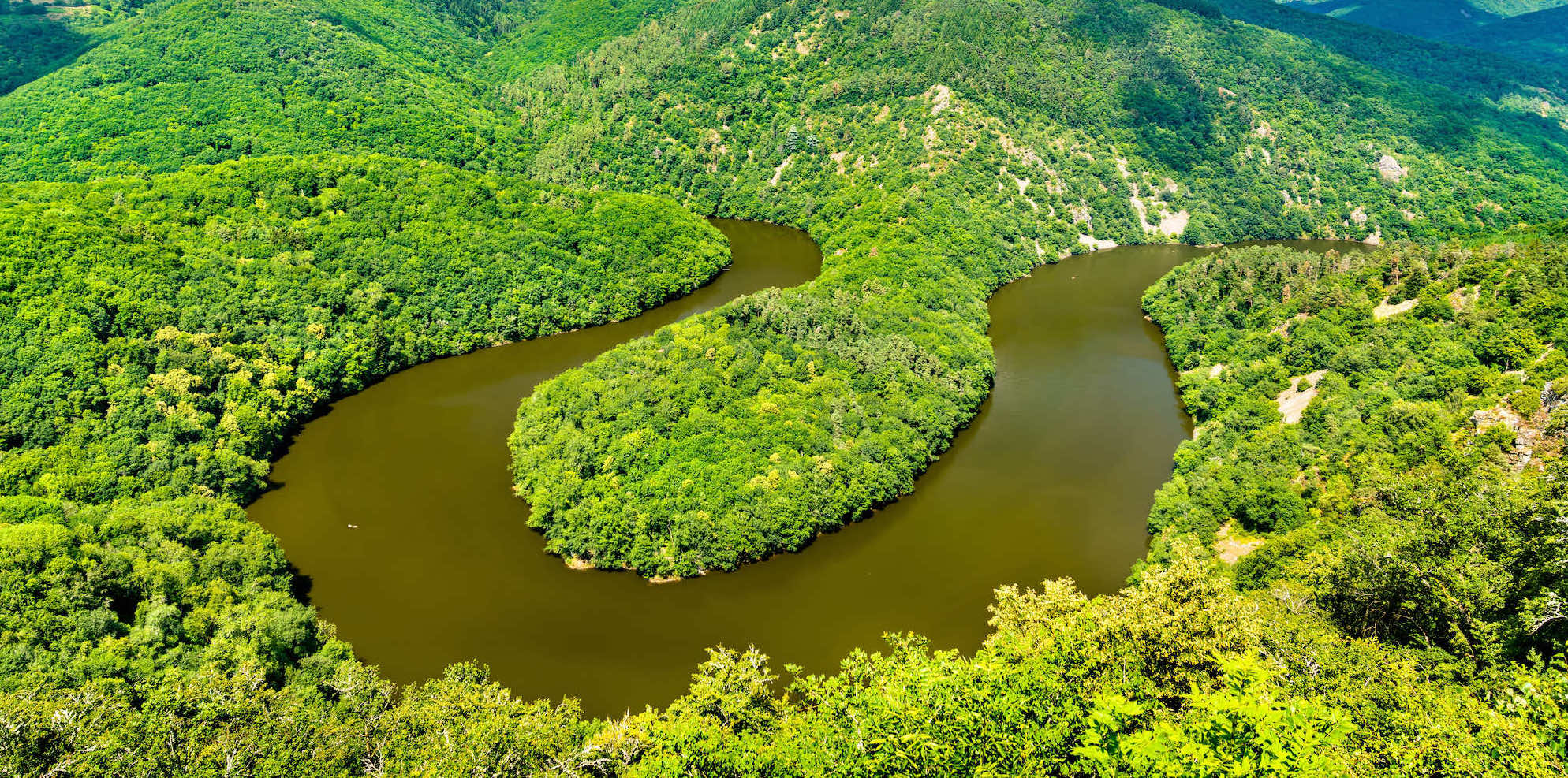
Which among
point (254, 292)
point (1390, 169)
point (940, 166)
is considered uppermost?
point (940, 166)

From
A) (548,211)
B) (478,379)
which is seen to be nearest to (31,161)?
(548,211)

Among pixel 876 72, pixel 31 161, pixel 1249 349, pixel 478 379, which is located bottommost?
pixel 478 379

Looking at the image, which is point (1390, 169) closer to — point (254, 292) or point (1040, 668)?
point (1040, 668)

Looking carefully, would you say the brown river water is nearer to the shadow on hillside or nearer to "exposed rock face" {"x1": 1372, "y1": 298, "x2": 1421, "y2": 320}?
"exposed rock face" {"x1": 1372, "y1": 298, "x2": 1421, "y2": 320}

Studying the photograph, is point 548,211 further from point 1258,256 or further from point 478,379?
point 1258,256

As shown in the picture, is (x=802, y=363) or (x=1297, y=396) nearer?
(x=1297, y=396)

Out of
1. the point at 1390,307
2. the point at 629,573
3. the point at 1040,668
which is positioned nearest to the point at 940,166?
the point at 1390,307
